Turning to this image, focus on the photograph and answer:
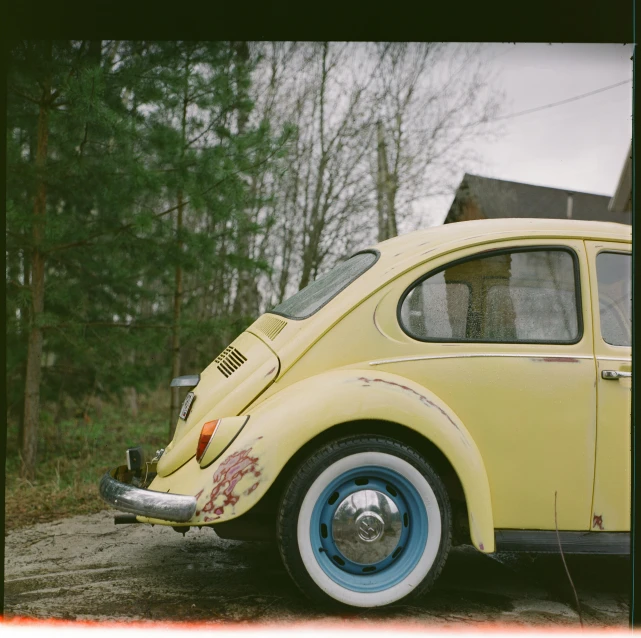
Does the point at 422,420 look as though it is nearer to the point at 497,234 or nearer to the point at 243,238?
the point at 497,234

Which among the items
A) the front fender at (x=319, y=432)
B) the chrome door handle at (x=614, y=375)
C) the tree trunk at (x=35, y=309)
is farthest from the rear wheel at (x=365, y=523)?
the tree trunk at (x=35, y=309)

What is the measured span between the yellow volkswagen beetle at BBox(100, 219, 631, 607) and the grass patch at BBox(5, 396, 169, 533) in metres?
2.14

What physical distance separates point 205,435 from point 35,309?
4.21m

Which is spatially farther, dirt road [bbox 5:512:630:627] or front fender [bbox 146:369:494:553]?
dirt road [bbox 5:512:630:627]

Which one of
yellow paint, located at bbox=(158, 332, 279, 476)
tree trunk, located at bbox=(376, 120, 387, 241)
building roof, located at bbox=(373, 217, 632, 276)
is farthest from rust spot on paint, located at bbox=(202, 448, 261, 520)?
tree trunk, located at bbox=(376, 120, 387, 241)

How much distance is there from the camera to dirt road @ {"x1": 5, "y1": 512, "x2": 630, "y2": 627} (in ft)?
9.33

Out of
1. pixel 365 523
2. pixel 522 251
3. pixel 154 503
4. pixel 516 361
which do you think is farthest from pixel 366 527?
pixel 522 251

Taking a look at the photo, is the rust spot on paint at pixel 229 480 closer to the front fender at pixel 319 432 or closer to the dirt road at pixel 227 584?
the front fender at pixel 319 432

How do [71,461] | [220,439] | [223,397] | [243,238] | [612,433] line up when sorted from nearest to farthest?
[220,439] → [612,433] → [223,397] → [71,461] → [243,238]

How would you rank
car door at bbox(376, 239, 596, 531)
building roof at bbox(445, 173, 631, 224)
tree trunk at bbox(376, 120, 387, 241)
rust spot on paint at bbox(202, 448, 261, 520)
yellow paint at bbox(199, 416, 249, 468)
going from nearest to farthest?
rust spot on paint at bbox(202, 448, 261, 520) → yellow paint at bbox(199, 416, 249, 468) → car door at bbox(376, 239, 596, 531) → tree trunk at bbox(376, 120, 387, 241) → building roof at bbox(445, 173, 631, 224)

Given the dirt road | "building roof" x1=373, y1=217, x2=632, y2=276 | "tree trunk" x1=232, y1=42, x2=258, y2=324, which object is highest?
"tree trunk" x1=232, y1=42, x2=258, y2=324

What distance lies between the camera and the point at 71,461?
7.25 meters

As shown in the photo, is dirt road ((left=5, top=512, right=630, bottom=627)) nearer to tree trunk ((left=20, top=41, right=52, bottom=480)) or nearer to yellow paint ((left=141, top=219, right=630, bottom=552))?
yellow paint ((left=141, top=219, right=630, bottom=552))

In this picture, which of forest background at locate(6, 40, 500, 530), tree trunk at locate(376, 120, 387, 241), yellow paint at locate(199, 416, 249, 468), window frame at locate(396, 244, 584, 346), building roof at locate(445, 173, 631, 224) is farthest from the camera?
building roof at locate(445, 173, 631, 224)
